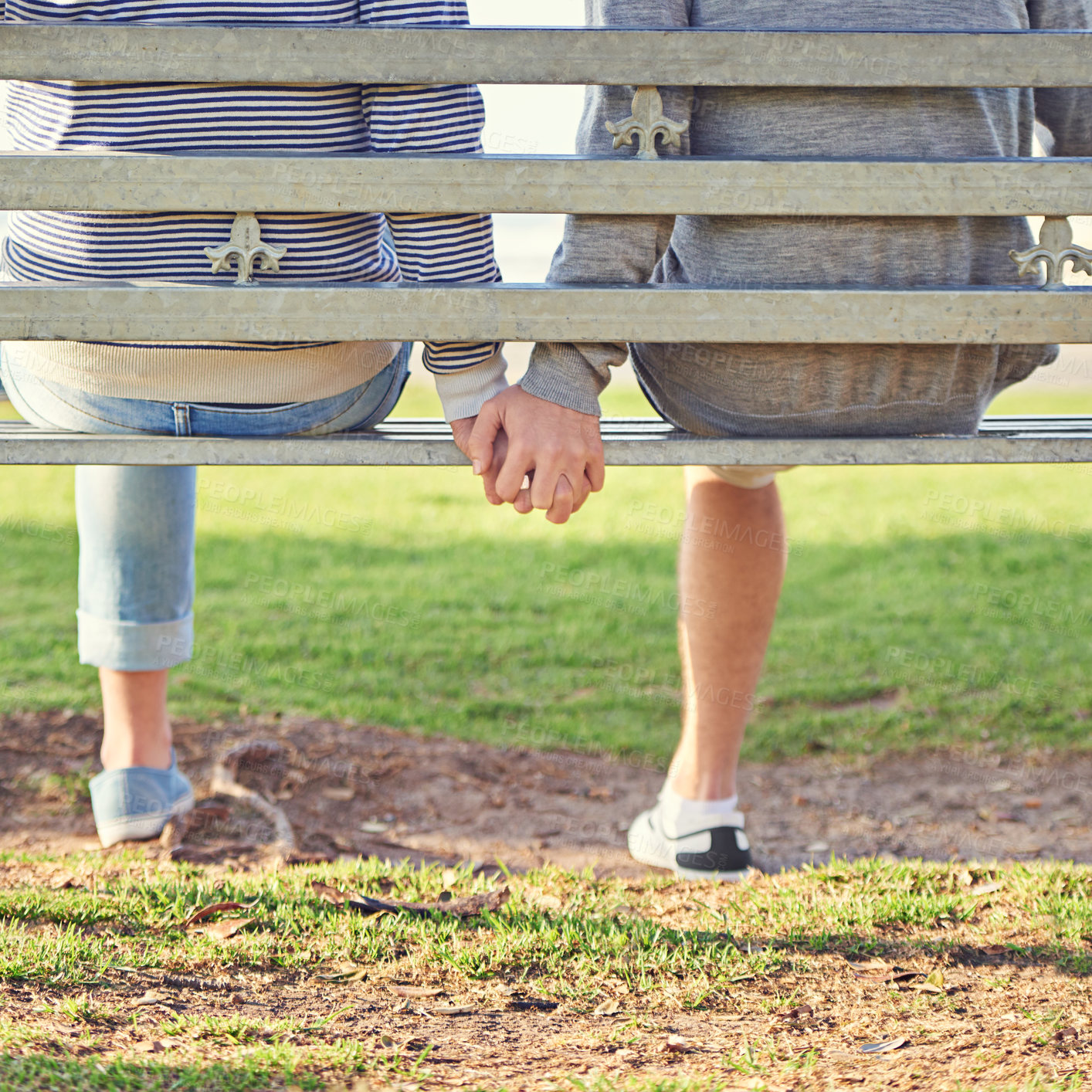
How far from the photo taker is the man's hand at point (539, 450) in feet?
7.15

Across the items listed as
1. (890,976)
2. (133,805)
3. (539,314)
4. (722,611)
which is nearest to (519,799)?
(722,611)

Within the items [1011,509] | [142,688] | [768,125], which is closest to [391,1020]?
[142,688]

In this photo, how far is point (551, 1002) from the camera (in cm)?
225

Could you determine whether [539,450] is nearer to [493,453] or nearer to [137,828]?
[493,453]

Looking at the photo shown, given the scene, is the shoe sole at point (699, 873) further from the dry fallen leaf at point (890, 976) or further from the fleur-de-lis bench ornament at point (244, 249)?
the fleur-de-lis bench ornament at point (244, 249)

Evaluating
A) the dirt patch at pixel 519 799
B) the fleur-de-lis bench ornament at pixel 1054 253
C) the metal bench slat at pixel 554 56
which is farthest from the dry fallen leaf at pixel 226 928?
the fleur-de-lis bench ornament at pixel 1054 253

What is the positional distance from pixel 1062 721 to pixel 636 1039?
251 cm

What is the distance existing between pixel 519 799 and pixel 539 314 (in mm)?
1860

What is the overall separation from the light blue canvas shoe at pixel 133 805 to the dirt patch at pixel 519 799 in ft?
0.30

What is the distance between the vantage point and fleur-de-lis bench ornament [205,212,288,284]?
81.6 inches

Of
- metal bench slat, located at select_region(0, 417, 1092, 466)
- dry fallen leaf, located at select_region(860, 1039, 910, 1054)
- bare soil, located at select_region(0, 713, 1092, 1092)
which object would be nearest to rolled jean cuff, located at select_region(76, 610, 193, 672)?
bare soil, located at select_region(0, 713, 1092, 1092)

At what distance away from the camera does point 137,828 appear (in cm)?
306

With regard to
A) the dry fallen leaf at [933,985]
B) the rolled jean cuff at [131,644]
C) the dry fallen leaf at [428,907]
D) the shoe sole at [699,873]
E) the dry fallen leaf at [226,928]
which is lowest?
the shoe sole at [699,873]

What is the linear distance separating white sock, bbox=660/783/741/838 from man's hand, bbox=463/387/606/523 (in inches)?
42.9
